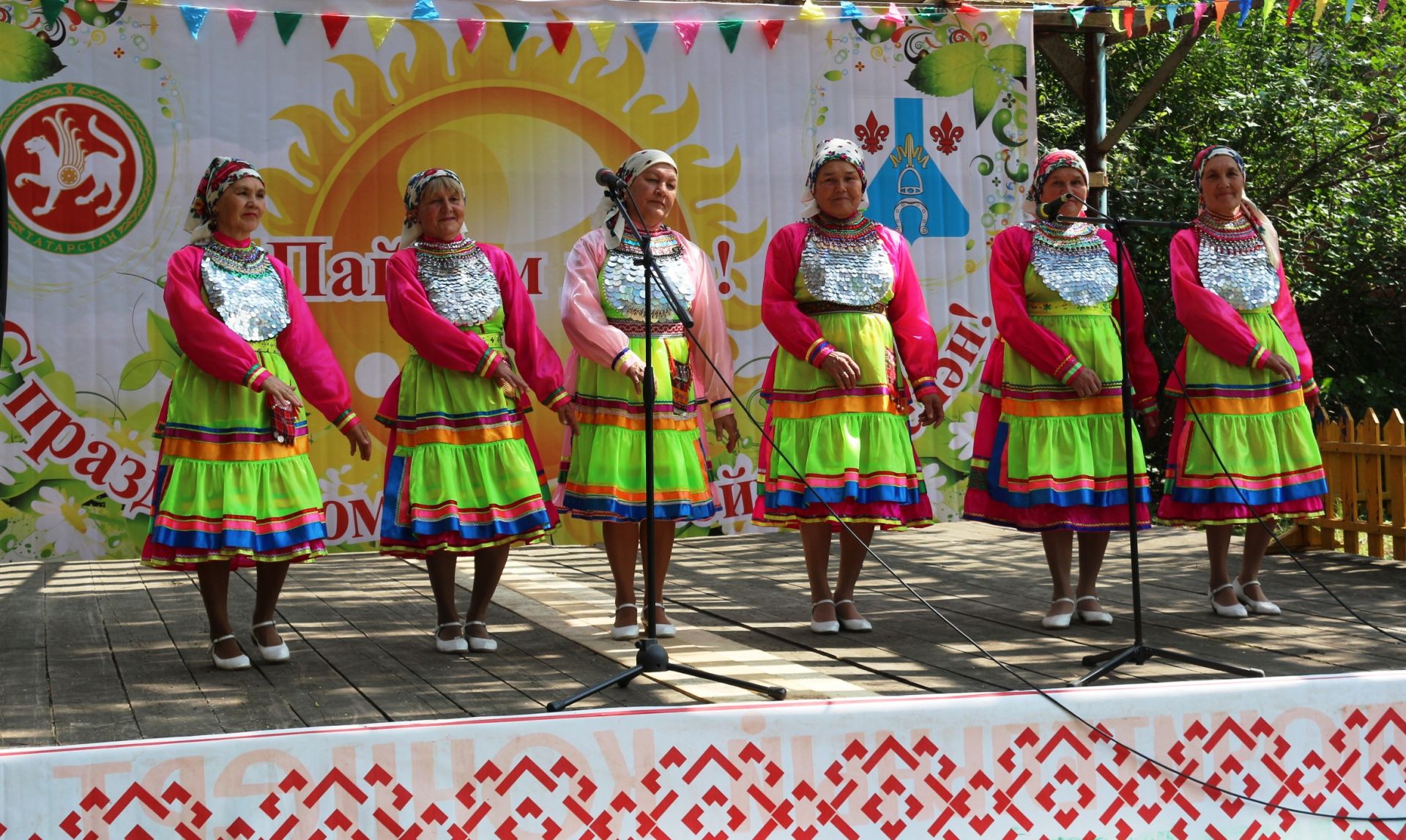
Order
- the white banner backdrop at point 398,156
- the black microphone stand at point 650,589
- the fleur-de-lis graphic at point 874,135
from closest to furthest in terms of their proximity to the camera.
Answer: the black microphone stand at point 650,589 → the white banner backdrop at point 398,156 → the fleur-de-lis graphic at point 874,135

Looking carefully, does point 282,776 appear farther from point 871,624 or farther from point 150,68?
point 150,68

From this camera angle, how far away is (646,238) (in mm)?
3533

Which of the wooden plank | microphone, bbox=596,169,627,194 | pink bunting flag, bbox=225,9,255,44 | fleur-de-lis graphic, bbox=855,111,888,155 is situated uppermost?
pink bunting flag, bbox=225,9,255,44

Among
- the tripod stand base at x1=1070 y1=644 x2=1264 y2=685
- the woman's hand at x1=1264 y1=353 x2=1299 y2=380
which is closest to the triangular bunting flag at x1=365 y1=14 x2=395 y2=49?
the woman's hand at x1=1264 y1=353 x2=1299 y2=380

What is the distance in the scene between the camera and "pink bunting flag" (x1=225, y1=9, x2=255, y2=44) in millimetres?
6473

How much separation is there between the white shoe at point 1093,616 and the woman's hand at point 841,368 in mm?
1044

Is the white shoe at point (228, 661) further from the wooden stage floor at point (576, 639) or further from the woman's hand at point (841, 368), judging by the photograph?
the woman's hand at point (841, 368)

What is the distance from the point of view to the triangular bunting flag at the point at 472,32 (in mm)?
6734

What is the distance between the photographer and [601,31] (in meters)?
6.85

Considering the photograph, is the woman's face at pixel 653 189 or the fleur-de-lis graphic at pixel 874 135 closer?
the woman's face at pixel 653 189

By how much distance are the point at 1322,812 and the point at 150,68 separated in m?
5.57

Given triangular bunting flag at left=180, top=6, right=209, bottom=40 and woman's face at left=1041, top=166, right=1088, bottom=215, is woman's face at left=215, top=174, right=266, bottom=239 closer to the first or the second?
woman's face at left=1041, top=166, right=1088, bottom=215

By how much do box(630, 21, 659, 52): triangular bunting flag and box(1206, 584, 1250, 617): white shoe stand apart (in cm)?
368

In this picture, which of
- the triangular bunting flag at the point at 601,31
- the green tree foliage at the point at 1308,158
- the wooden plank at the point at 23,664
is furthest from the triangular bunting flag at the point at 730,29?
the green tree foliage at the point at 1308,158
